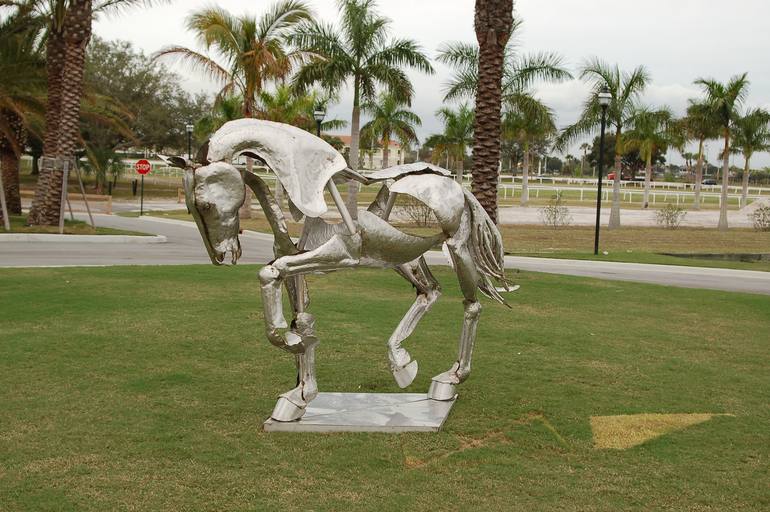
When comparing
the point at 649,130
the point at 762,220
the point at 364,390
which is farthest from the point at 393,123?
the point at 364,390

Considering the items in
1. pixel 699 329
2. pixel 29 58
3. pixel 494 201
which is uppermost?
pixel 29 58

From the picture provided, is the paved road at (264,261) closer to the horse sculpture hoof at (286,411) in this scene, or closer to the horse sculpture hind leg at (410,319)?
the horse sculpture hind leg at (410,319)

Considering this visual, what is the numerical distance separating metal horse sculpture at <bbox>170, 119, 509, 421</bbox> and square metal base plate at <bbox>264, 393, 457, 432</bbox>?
108 millimetres

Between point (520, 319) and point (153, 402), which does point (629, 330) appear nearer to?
point (520, 319)

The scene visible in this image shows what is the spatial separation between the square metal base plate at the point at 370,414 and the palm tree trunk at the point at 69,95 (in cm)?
1801

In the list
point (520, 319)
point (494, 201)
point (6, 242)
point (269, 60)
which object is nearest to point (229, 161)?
point (520, 319)

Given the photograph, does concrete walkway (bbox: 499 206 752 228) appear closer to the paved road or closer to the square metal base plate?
the paved road

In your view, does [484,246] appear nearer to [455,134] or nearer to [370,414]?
[370,414]

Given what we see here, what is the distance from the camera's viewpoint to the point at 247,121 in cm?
556

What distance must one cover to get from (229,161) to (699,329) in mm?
7969

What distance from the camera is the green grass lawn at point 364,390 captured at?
4805 mm

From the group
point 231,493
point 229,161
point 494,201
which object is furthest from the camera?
point 494,201

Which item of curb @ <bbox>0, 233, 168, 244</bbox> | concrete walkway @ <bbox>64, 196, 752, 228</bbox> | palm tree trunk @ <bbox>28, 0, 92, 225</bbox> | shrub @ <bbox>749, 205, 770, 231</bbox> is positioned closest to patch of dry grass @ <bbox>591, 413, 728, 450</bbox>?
curb @ <bbox>0, 233, 168, 244</bbox>

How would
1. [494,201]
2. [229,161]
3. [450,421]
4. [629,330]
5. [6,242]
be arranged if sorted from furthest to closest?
[6,242], [494,201], [629,330], [450,421], [229,161]
